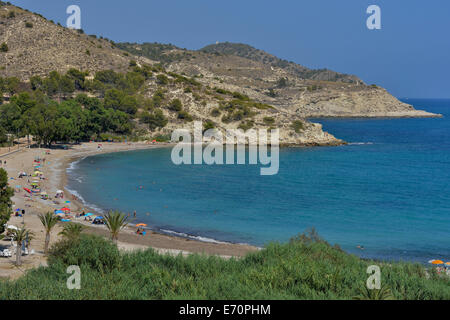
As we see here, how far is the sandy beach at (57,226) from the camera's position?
1068 inches

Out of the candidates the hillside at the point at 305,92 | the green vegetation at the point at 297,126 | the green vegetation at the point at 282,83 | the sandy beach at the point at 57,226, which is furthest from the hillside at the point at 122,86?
the green vegetation at the point at 282,83

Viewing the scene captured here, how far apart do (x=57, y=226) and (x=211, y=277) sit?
1980cm

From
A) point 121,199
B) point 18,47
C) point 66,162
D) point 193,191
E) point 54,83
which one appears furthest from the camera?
point 18,47

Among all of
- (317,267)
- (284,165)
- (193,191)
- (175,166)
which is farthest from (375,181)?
(317,267)

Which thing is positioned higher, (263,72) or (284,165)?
(263,72)

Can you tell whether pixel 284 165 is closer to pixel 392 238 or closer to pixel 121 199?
pixel 121 199

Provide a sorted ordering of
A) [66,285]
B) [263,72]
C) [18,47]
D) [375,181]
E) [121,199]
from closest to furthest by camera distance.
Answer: [66,285], [121,199], [375,181], [18,47], [263,72]

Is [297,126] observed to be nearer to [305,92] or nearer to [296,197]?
[296,197]

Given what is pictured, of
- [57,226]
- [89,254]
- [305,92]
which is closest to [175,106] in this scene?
[57,226]

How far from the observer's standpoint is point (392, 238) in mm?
34031

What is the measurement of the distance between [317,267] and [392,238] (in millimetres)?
18139

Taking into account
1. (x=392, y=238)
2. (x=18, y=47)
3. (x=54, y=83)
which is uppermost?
(x=18, y=47)

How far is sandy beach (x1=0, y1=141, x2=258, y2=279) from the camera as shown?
89.0 feet

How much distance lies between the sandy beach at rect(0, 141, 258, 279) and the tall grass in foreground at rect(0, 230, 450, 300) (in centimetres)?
303
